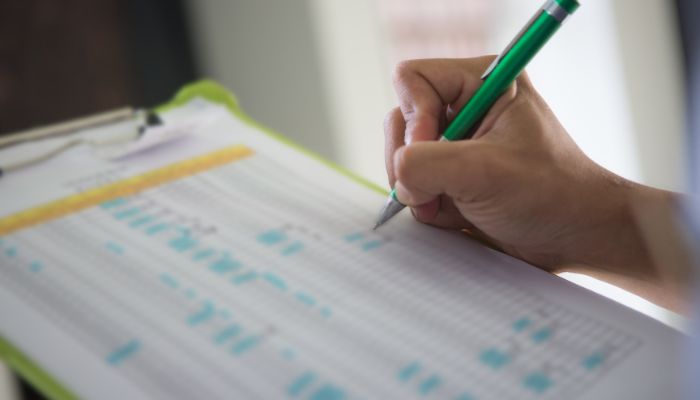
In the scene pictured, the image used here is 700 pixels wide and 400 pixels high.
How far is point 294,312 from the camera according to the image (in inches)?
14.3

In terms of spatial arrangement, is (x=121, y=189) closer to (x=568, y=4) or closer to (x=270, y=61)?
(x=568, y=4)

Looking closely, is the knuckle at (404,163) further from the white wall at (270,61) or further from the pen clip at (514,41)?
the white wall at (270,61)

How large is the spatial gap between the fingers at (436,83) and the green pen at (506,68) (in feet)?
0.06

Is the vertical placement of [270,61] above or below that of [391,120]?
below

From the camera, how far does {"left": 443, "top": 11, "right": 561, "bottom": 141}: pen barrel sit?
42 centimetres

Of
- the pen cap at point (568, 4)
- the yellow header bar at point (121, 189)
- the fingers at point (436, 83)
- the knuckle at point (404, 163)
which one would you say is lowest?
the yellow header bar at point (121, 189)

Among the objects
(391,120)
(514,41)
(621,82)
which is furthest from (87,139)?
(621,82)

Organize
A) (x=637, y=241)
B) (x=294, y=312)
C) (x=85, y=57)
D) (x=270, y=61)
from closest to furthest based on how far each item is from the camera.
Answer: (x=294, y=312) → (x=637, y=241) → (x=85, y=57) → (x=270, y=61)

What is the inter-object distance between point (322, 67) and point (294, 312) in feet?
2.87

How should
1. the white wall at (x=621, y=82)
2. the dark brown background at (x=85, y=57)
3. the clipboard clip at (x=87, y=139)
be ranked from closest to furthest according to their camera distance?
the clipboard clip at (x=87, y=139), the dark brown background at (x=85, y=57), the white wall at (x=621, y=82)

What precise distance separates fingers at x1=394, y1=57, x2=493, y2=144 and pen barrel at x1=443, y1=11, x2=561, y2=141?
1.1 inches

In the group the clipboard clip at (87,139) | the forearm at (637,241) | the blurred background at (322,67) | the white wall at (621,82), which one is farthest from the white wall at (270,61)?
the forearm at (637,241)

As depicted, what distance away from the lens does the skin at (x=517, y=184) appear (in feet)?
1.38

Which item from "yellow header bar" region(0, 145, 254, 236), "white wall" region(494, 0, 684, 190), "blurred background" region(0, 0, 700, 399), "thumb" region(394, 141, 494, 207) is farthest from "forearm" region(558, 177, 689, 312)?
"white wall" region(494, 0, 684, 190)
